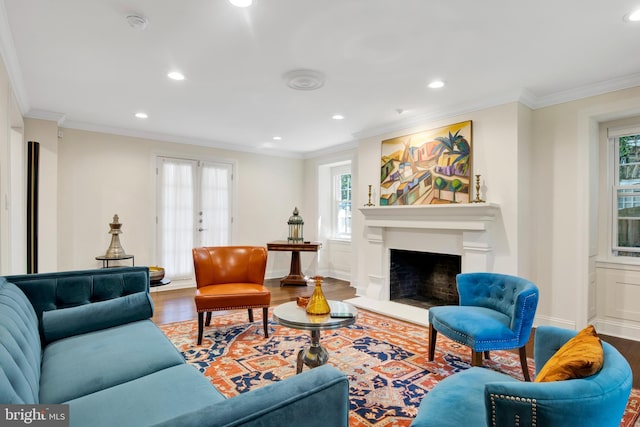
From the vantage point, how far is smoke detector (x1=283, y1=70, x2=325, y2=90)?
10.1 feet

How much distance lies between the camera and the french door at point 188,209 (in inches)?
217

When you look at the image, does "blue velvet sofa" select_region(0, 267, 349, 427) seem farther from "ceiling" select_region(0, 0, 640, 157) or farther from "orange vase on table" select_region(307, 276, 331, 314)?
"ceiling" select_region(0, 0, 640, 157)

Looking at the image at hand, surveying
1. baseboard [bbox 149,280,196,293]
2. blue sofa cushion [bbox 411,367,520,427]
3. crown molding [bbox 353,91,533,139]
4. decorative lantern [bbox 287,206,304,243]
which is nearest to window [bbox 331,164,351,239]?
decorative lantern [bbox 287,206,304,243]

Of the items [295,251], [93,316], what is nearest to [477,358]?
[93,316]

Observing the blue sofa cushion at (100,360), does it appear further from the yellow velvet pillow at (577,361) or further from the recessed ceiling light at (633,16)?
the recessed ceiling light at (633,16)

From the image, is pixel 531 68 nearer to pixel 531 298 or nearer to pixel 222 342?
pixel 531 298

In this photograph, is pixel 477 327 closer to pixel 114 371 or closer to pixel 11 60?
pixel 114 371

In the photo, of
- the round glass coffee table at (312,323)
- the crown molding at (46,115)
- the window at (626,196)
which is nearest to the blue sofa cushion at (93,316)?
the round glass coffee table at (312,323)

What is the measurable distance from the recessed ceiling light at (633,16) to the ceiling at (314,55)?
A: 2.0 inches

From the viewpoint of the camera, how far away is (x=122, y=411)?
4.25 feet

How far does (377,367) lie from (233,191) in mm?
4364

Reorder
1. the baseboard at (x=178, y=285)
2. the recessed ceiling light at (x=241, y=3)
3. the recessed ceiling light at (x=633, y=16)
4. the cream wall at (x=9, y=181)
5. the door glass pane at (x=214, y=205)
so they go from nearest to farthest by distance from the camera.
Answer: the recessed ceiling light at (x=241, y=3)
the recessed ceiling light at (x=633, y=16)
the cream wall at (x=9, y=181)
the baseboard at (x=178, y=285)
the door glass pane at (x=214, y=205)

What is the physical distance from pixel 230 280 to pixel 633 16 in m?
3.95

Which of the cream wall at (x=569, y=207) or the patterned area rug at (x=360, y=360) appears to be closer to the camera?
the patterned area rug at (x=360, y=360)
